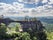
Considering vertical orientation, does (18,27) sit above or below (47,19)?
below

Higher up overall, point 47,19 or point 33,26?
point 47,19

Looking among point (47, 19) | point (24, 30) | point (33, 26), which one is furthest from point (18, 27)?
point (47, 19)

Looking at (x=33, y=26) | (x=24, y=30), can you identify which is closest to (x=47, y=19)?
(x=33, y=26)

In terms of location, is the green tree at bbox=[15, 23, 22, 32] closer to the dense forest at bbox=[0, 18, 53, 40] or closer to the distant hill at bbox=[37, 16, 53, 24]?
the dense forest at bbox=[0, 18, 53, 40]

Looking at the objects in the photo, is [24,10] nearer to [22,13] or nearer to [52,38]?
[22,13]

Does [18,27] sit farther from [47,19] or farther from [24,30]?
[47,19]

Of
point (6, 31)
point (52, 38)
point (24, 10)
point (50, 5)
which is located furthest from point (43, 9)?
point (6, 31)

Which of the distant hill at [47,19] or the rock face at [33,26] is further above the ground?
the distant hill at [47,19]

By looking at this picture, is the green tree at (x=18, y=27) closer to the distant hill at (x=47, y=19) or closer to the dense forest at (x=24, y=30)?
the dense forest at (x=24, y=30)

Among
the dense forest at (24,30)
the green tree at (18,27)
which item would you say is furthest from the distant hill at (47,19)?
the green tree at (18,27)

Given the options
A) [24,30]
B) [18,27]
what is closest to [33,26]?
[24,30]

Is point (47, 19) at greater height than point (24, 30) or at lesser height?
greater

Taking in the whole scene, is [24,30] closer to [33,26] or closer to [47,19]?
[33,26]
